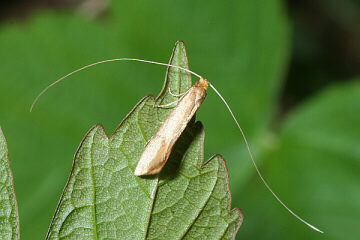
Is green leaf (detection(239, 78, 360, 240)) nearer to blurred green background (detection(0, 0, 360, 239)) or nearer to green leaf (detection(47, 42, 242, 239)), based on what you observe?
blurred green background (detection(0, 0, 360, 239))

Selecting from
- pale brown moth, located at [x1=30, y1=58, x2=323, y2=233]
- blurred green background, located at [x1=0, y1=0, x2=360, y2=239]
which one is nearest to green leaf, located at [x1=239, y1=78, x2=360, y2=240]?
blurred green background, located at [x1=0, y1=0, x2=360, y2=239]

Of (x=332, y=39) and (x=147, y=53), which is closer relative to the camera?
(x=147, y=53)

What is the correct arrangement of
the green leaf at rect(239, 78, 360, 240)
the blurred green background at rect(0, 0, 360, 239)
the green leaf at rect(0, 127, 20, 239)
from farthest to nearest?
1. the blurred green background at rect(0, 0, 360, 239)
2. the green leaf at rect(239, 78, 360, 240)
3. the green leaf at rect(0, 127, 20, 239)

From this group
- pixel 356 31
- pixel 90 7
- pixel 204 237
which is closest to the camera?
pixel 204 237

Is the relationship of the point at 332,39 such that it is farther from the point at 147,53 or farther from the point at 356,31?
the point at 147,53

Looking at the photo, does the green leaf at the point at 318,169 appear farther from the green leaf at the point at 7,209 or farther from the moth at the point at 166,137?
the green leaf at the point at 7,209

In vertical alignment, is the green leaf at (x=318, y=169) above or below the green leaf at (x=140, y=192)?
below

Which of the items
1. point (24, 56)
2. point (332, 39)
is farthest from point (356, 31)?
point (24, 56)

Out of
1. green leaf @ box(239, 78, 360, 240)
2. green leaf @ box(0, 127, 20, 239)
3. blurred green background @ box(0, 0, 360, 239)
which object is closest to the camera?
green leaf @ box(0, 127, 20, 239)

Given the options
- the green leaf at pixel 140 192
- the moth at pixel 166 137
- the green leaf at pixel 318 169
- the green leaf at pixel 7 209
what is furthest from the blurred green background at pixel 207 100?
the green leaf at pixel 7 209
